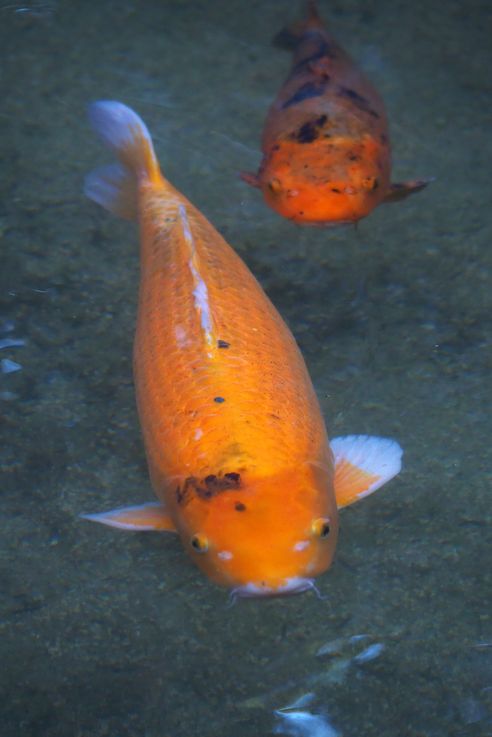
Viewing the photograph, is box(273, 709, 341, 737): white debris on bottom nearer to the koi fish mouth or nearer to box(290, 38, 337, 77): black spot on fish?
the koi fish mouth

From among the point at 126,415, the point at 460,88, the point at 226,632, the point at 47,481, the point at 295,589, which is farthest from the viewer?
the point at 460,88

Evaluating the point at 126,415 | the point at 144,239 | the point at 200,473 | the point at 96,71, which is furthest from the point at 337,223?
the point at 96,71

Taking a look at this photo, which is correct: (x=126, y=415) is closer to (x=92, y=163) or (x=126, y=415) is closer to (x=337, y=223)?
(x=337, y=223)

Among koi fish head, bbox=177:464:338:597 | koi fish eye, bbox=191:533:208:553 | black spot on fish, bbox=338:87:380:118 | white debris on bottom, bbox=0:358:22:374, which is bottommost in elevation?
white debris on bottom, bbox=0:358:22:374

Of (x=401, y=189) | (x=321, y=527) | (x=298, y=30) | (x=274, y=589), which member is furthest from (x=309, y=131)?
(x=274, y=589)

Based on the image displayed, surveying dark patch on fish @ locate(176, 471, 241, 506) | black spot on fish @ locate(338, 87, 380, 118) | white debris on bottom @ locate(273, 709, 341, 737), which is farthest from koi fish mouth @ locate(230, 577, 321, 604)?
black spot on fish @ locate(338, 87, 380, 118)

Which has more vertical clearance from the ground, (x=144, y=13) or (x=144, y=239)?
(x=144, y=13)

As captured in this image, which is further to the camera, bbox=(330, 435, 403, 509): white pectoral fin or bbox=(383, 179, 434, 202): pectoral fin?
bbox=(383, 179, 434, 202): pectoral fin
